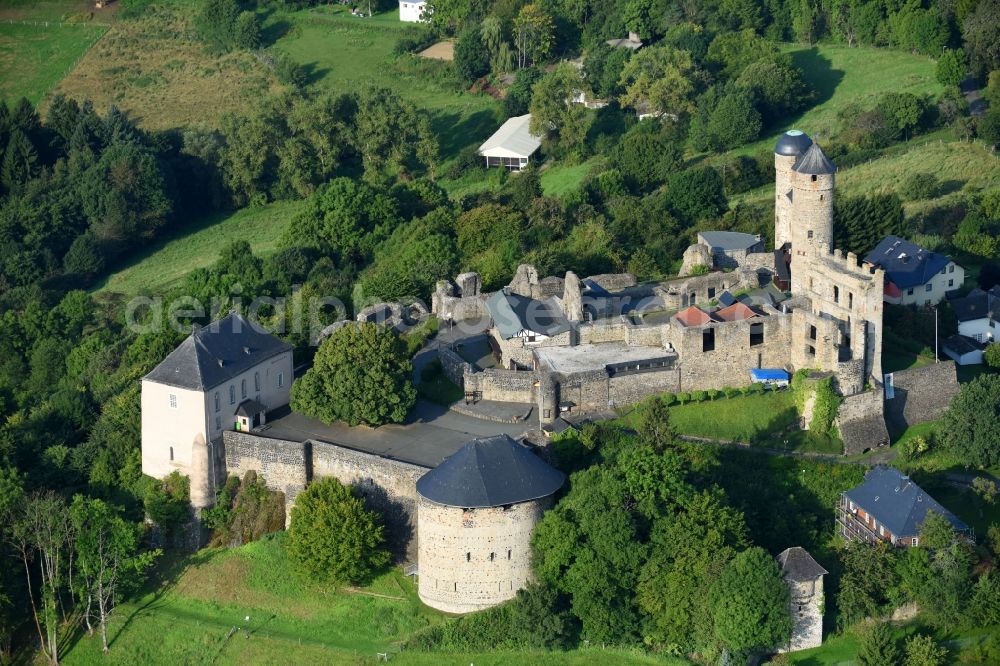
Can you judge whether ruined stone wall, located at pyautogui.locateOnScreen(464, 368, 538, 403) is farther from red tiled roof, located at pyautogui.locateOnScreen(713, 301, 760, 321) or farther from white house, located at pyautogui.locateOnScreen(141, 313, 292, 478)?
white house, located at pyautogui.locateOnScreen(141, 313, 292, 478)

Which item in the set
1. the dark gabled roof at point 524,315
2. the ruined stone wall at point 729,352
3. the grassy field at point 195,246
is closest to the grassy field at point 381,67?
the grassy field at point 195,246

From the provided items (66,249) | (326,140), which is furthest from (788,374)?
(66,249)

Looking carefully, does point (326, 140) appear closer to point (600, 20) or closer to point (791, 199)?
point (600, 20)

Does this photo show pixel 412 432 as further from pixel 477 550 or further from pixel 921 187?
pixel 921 187

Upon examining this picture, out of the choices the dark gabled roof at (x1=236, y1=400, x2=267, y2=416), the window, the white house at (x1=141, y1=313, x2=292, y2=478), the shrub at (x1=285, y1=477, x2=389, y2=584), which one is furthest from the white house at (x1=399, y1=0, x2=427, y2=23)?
the shrub at (x1=285, y1=477, x2=389, y2=584)

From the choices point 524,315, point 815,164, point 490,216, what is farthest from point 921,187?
point 524,315

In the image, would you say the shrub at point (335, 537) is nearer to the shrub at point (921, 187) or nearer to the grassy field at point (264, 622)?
the grassy field at point (264, 622)
